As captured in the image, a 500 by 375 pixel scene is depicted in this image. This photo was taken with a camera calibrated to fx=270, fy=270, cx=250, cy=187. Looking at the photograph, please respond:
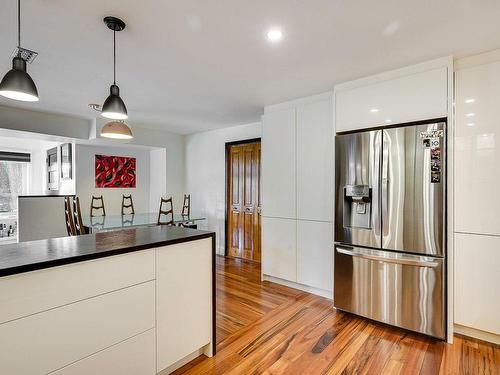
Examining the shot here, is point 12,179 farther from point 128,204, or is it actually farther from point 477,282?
point 477,282

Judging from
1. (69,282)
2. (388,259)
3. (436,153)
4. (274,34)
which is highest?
(274,34)

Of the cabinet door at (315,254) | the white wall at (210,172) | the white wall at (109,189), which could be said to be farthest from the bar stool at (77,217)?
the cabinet door at (315,254)

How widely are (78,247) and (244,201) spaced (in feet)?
11.6

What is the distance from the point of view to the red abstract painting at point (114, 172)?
5.58m

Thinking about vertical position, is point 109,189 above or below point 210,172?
below

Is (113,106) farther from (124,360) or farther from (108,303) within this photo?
(124,360)

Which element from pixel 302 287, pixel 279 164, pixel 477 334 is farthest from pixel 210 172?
pixel 477 334

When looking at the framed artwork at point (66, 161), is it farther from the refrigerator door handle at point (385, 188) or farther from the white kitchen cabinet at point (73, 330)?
the refrigerator door handle at point (385, 188)

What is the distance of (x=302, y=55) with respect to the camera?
2375mm

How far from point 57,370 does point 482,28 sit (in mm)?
3415

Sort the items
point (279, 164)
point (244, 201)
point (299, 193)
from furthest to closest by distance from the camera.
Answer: point (244, 201) < point (279, 164) < point (299, 193)

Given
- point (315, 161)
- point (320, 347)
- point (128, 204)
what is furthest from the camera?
point (128, 204)

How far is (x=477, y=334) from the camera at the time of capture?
2379mm

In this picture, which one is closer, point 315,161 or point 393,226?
point 393,226
